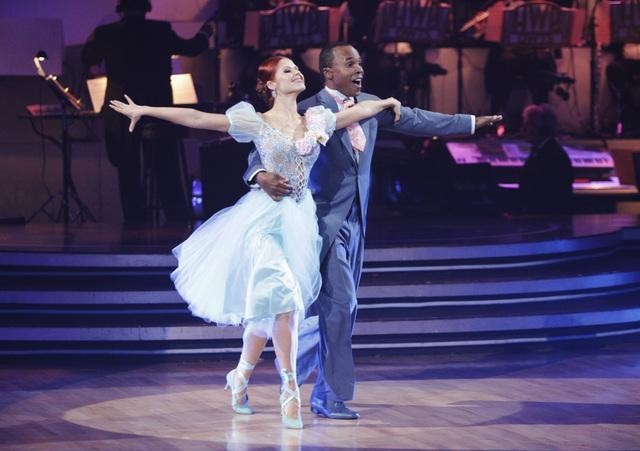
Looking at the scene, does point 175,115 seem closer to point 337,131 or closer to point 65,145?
point 337,131

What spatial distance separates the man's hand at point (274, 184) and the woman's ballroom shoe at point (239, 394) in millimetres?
837

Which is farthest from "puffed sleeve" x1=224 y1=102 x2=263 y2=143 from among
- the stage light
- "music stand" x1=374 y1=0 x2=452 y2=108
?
"music stand" x1=374 y1=0 x2=452 y2=108

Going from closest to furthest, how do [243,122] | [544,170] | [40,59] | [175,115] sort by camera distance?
[175,115], [243,122], [40,59], [544,170]

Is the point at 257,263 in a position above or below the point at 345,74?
below

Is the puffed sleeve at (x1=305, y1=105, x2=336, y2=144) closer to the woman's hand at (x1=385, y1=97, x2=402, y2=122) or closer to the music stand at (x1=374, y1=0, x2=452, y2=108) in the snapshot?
the woman's hand at (x1=385, y1=97, x2=402, y2=122)

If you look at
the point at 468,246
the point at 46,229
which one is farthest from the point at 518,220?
the point at 46,229

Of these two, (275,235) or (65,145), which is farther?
(65,145)

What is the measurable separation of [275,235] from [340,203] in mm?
354

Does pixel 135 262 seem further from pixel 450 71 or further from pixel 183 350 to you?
pixel 450 71

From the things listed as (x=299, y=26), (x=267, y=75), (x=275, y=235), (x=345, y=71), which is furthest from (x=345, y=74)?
(x=299, y=26)

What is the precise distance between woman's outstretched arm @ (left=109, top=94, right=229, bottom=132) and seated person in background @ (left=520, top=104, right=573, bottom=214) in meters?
5.01

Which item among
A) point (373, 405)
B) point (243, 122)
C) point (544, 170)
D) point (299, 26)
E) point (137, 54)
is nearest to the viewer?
point (243, 122)

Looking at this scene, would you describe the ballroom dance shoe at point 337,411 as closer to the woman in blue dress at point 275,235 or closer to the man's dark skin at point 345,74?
the woman in blue dress at point 275,235

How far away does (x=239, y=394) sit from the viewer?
5.85 metres
